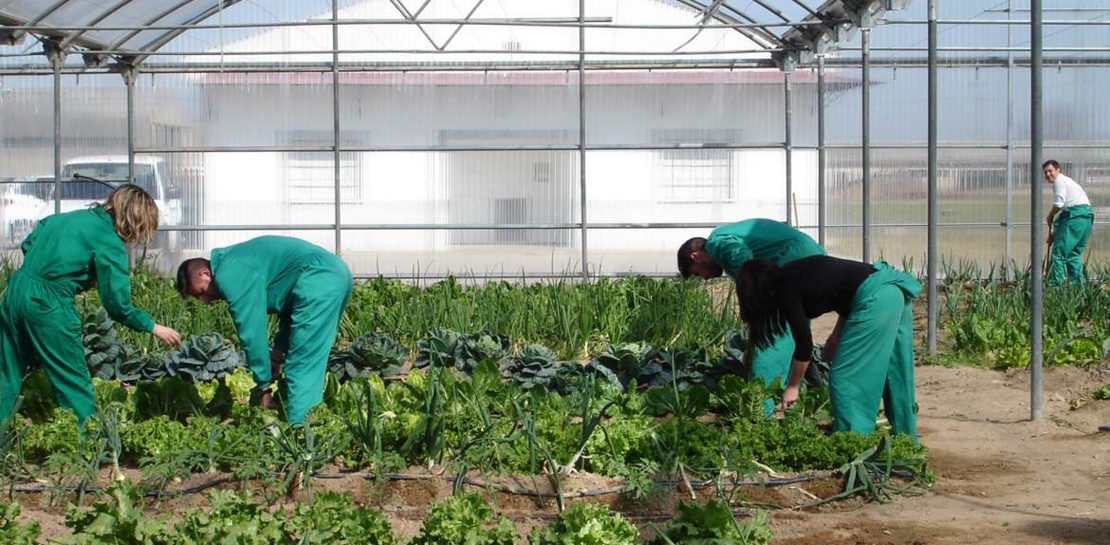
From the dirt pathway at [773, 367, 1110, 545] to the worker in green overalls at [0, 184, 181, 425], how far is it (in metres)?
2.97

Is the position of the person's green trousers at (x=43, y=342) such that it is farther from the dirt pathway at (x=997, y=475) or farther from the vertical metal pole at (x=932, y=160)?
the vertical metal pole at (x=932, y=160)

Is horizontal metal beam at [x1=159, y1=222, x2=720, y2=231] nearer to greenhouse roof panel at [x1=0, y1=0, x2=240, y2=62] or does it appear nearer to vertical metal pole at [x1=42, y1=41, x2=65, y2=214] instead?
vertical metal pole at [x1=42, y1=41, x2=65, y2=214]

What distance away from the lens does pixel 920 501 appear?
537 centimetres

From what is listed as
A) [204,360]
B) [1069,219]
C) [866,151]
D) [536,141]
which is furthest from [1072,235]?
[204,360]

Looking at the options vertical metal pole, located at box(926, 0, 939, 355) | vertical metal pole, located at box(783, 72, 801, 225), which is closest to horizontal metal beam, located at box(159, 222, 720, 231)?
vertical metal pole, located at box(783, 72, 801, 225)

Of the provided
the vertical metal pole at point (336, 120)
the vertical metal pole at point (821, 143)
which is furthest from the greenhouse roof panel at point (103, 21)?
the vertical metal pole at point (821, 143)

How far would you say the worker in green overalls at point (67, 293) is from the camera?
5855 mm

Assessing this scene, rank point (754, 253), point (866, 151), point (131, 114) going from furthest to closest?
point (131, 114), point (866, 151), point (754, 253)

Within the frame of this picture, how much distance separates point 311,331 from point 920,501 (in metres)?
2.65

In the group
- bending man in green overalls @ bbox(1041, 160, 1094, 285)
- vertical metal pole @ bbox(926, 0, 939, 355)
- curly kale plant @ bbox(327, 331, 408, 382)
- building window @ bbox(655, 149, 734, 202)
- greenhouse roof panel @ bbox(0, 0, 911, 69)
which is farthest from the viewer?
building window @ bbox(655, 149, 734, 202)

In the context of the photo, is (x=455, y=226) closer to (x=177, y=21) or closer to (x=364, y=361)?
(x=177, y=21)

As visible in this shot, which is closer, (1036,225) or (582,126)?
(1036,225)

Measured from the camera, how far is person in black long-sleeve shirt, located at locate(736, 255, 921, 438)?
223 inches

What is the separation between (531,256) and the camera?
538 inches
